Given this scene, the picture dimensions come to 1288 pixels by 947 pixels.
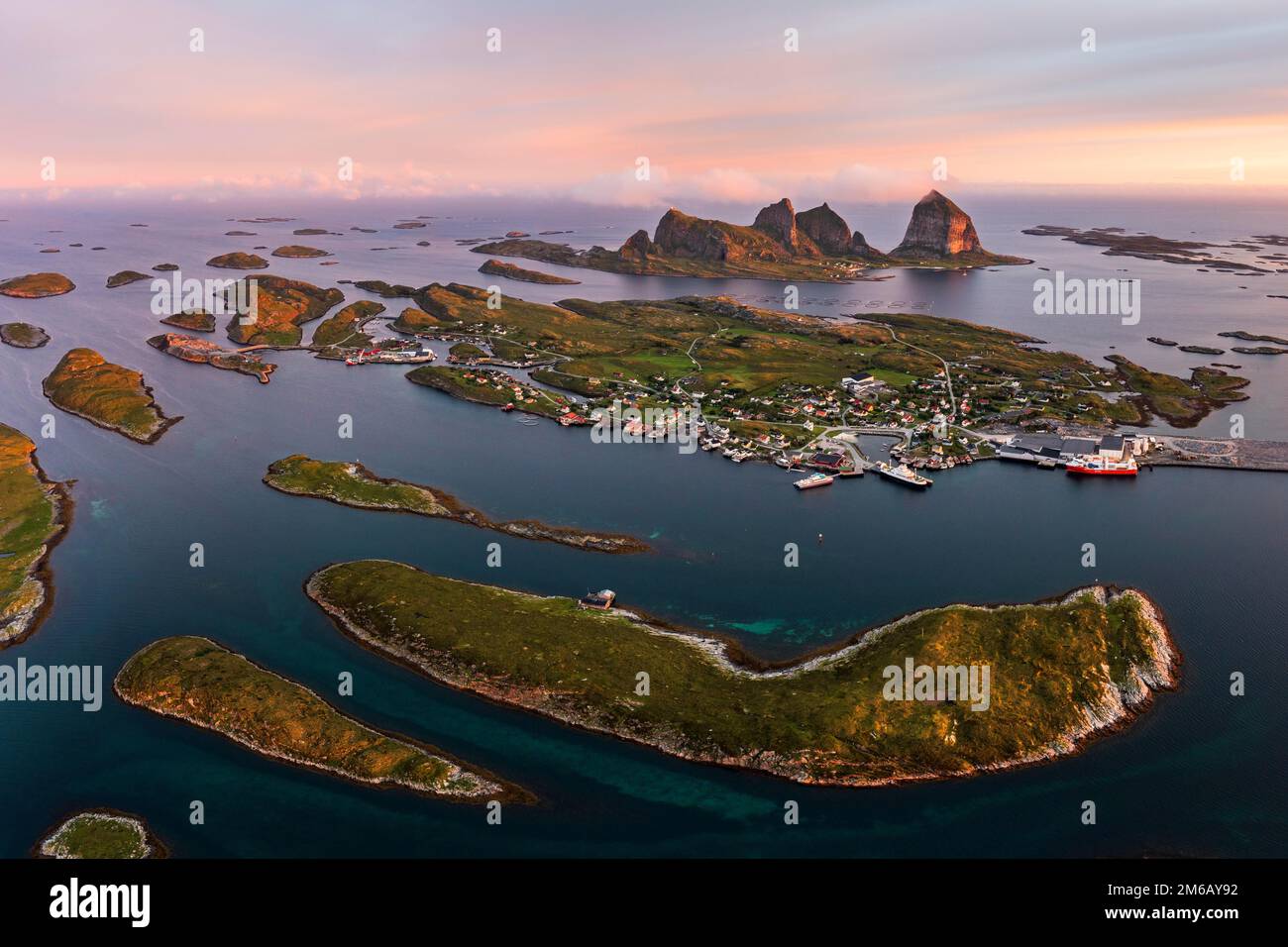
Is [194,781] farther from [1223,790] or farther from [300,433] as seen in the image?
[300,433]

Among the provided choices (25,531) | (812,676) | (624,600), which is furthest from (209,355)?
(812,676)

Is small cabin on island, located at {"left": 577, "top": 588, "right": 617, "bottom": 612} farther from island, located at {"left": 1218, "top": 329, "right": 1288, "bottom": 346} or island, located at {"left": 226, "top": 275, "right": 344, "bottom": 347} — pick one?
island, located at {"left": 1218, "top": 329, "right": 1288, "bottom": 346}

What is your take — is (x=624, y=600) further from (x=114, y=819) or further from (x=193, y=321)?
(x=193, y=321)

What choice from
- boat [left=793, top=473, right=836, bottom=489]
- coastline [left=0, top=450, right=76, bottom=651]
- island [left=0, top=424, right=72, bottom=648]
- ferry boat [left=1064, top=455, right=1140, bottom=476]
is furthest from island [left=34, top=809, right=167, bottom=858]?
ferry boat [left=1064, top=455, right=1140, bottom=476]

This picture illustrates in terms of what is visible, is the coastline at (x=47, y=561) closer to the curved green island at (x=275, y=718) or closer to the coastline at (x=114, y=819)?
the curved green island at (x=275, y=718)

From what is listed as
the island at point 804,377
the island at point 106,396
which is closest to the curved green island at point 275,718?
the island at point 106,396

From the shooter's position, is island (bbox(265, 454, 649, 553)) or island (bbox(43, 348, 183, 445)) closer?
island (bbox(265, 454, 649, 553))
